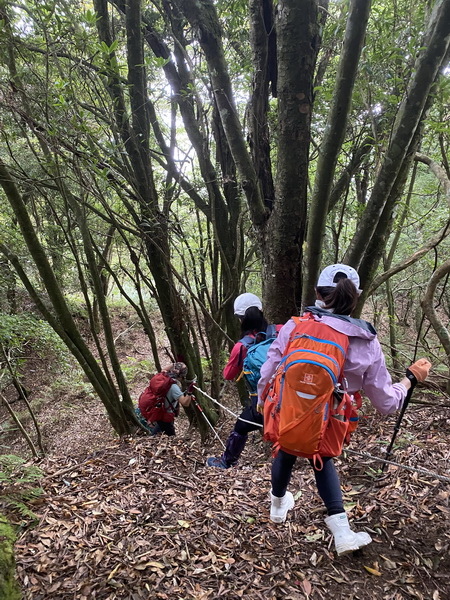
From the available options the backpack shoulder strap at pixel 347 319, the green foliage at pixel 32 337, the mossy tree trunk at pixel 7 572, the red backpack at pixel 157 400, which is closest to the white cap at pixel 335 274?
the backpack shoulder strap at pixel 347 319

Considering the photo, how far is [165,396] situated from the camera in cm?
487

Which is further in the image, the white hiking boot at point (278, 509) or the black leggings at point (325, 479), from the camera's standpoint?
the white hiking boot at point (278, 509)

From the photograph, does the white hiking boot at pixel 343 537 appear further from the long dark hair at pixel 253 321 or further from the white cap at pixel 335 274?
the long dark hair at pixel 253 321

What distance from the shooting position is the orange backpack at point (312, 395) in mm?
2047

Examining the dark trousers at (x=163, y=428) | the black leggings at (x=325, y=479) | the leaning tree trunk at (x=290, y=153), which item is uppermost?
the leaning tree trunk at (x=290, y=153)

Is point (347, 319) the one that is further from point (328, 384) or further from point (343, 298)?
point (328, 384)

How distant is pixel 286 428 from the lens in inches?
83.0

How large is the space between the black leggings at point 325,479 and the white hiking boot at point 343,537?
46mm

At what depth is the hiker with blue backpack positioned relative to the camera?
314cm

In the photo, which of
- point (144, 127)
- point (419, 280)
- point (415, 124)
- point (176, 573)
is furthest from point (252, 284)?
point (176, 573)

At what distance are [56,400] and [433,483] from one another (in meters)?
9.74

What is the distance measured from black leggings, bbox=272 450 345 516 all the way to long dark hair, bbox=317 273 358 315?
101cm

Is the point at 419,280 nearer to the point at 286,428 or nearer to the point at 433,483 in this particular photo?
the point at 433,483

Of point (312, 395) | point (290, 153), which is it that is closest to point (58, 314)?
point (290, 153)
